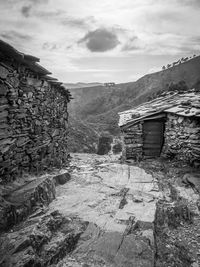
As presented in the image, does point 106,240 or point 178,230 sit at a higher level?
point 106,240

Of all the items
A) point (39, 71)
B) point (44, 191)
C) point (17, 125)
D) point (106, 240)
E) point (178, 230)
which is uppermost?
point (39, 71)

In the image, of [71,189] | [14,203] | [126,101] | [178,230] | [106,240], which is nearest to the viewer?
[106,240]

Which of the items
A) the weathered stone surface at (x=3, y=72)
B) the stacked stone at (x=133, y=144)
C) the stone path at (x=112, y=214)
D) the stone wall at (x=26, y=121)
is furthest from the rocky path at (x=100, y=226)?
the stacked stone at (x=133, y=144)

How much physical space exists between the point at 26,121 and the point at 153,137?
21.4 feet

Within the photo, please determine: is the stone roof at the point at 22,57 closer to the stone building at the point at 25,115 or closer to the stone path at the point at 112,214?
the stone building at the point at 25,115

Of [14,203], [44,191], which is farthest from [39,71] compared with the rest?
[14,203]

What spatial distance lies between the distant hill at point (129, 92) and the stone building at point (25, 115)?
24033 mm

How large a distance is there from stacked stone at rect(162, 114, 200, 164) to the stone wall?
4.97 metres

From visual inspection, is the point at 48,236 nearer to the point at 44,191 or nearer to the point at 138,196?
the point at 44,191

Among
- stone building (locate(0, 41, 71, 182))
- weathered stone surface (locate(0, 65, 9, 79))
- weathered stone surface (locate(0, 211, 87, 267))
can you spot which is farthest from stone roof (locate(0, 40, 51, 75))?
weathered stone surface (locate(0, 211, 87, 267))

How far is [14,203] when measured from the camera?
12.2ft

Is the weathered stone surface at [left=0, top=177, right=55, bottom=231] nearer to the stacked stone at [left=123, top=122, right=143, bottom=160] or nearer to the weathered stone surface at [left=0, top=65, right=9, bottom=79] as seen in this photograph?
the weathered stone surface at [left=0, top=65, right=9, bottom=79]

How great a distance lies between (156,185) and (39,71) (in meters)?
4.69

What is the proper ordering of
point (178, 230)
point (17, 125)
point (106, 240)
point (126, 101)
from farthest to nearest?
point (126, 101) → point (17, 125) → point (178, 230) → point (106, 240)
